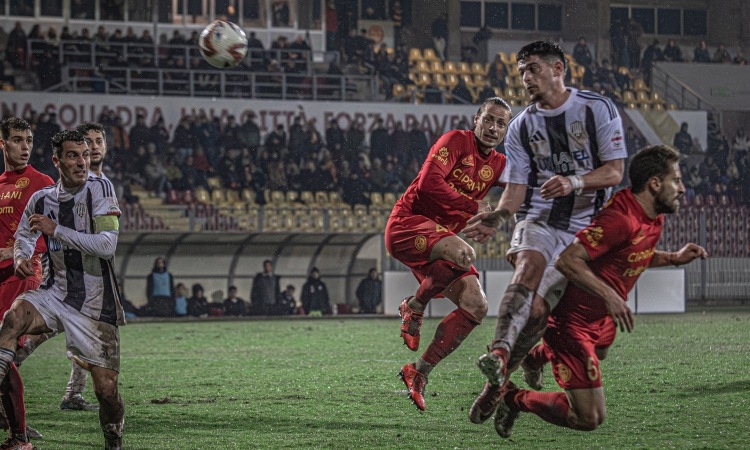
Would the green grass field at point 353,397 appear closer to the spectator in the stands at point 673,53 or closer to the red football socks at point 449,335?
the red football socks at point 449,335

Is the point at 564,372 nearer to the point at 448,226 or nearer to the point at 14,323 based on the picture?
the point at 448,226

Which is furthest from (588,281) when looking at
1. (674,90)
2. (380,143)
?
(674,90)

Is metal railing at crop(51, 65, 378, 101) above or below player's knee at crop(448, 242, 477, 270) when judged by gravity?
above

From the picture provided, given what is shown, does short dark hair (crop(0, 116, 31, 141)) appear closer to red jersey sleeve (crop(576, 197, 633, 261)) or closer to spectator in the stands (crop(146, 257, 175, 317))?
red jersey sleeve (crop(576, 197, 633, 261))

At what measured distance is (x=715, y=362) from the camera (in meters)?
11.5

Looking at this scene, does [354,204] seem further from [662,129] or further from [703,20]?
[703,20]

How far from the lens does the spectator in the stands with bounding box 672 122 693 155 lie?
2955 cm

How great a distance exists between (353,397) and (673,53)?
1073 inches

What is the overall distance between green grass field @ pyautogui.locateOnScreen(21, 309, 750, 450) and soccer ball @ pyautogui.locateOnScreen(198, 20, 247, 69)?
3789 millimetres

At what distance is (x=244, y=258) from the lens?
71.9ft

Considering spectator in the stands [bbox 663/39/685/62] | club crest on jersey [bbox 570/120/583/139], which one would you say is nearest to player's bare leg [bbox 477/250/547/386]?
club crest on jersey [bbox 570/120/583/139]

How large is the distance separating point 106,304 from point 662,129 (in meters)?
25.6

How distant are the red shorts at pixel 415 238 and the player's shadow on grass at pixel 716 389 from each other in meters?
2.30

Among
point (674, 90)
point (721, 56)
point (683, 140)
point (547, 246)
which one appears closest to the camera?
point (547, 246)
